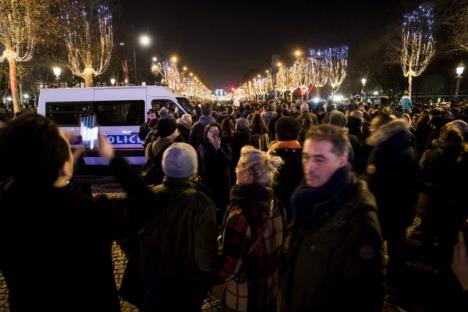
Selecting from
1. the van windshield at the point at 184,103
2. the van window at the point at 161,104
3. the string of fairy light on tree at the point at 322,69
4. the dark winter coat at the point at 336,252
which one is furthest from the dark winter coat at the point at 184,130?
the string of fairy light on tree at the point at 322,69

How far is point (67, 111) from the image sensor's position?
13461mm

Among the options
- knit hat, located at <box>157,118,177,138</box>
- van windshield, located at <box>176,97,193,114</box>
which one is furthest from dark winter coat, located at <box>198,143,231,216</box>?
van windshield, located at <box>176,97,193,114</box>

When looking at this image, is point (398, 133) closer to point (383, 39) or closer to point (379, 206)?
point (379, 206)

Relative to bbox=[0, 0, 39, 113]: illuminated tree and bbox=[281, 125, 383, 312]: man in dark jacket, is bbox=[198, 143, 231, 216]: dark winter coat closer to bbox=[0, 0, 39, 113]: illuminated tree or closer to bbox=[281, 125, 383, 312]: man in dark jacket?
bbox=[281, 125, 383, 312]: man in dark jacket

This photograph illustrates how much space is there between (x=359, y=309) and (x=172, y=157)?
1790 mm

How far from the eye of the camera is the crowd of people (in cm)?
217

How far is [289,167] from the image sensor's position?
5.27m

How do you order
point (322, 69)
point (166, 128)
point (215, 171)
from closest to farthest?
point (166, 128)
point (215, 171)
point (322, 69)

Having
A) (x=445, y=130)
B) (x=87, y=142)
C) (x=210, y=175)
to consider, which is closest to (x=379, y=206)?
(x=445, y=130)

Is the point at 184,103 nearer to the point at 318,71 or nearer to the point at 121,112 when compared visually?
the point at 121,112

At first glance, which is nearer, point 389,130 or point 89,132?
point 89,132

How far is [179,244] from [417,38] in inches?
1534

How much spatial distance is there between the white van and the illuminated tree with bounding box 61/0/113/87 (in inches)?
713

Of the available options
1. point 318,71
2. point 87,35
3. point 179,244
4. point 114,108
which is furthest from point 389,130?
point 318,71
